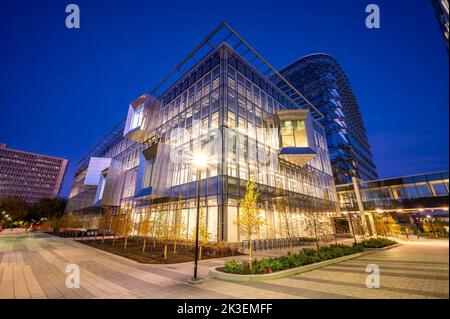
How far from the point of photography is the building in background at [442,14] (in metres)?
4.33

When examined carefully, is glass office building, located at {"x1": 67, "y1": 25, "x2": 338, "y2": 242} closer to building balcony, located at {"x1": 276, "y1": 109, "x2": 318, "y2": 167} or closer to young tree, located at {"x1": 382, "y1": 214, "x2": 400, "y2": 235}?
building balcony, located at {"x1": 276, "y1": 109, "x2": 318, "y2": 167}

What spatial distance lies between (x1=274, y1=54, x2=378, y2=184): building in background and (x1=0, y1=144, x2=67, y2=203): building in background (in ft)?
645

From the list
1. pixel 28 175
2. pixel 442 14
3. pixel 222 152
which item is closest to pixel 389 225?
pixel 222 152

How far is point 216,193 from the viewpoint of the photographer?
840 inches

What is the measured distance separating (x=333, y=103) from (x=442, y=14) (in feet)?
236

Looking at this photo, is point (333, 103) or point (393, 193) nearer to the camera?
point (393, 193)

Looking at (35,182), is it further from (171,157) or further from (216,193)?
(216,193)

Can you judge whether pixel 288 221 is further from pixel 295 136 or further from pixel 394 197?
pixel 394 197

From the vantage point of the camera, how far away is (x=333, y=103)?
66562 mm

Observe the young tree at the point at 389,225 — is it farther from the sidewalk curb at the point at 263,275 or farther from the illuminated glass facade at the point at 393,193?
the sidewalk curb at the point at 263,275

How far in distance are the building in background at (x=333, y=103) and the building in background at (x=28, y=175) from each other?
19673 cm

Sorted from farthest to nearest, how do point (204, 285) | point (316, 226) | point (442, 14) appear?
point (316, 226), point (204, 285), point (442, 14)
